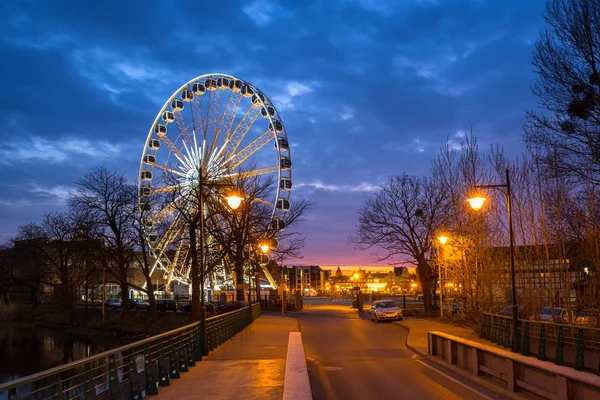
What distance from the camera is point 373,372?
16.7 metres

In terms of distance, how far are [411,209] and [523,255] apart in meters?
22.7

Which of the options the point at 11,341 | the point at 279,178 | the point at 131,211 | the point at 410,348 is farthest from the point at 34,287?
the point at 410,348

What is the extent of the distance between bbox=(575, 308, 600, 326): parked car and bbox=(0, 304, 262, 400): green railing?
495 inches

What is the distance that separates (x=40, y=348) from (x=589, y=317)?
135 feet

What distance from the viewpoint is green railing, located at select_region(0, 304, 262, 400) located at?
823cm

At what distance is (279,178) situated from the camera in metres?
46.1

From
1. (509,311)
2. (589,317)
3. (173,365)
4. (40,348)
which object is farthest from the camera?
(40,348)

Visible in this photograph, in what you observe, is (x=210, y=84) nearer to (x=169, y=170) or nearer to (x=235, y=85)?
(x=235, y=85)

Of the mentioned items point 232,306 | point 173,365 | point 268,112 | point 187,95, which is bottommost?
point 232,306

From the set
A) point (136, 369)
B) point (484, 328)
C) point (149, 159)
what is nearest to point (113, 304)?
point (149, 159)

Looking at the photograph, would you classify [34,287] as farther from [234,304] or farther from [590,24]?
[590,24]

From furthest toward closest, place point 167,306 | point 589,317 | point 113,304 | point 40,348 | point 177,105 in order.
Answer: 1. point 113,304
2. point 167,306
3. point 177,105
4. point 40,348
5. point 589,317

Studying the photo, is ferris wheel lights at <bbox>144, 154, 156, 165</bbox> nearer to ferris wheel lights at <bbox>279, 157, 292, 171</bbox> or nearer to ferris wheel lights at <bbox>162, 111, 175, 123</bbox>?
ferris wheel lights at <bbox>162, 111, 175, 123</bbox>

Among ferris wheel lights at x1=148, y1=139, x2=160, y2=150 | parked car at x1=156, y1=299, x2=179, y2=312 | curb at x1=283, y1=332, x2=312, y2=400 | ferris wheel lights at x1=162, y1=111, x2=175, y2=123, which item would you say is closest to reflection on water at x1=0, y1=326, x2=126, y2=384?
parked car at x1=156, y1=299, x2=179, y2=312
